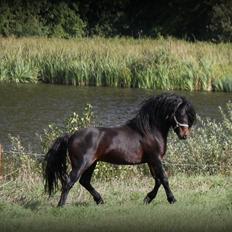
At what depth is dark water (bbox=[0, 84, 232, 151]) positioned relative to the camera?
744 inches

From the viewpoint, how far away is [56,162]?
9.02m

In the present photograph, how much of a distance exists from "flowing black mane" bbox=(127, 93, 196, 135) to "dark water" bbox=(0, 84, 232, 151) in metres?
6.82

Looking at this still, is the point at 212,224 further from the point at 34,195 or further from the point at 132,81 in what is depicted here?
the point at 132,81

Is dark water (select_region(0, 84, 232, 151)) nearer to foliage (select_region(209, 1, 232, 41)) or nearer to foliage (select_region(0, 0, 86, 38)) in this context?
foliage (select_region(209, 1, 232, 41))

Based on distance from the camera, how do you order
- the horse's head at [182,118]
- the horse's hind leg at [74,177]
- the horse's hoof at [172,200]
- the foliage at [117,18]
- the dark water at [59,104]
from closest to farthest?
the horse's hind leg at [74,177], the horse's hoof at [172,200], the horse's head at [182,118], the dark water at [59,104], the foliage at [117,18]

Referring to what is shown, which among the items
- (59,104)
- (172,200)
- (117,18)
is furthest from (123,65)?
(172,200)

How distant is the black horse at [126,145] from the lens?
881cm

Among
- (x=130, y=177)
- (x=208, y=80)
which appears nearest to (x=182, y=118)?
(x=130, y=177)

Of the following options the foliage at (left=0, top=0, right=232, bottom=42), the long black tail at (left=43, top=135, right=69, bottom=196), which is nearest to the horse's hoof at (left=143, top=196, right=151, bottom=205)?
the long black tail at (left=43, top=135, right=69, bottom=196)

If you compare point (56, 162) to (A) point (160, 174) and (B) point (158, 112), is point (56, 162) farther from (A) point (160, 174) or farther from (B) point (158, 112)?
(B) point (158, 112)

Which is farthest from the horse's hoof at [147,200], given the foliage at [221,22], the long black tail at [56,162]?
the foliage at [221,22]

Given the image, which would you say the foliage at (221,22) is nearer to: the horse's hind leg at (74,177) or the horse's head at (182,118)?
the horse's head at (182,118)

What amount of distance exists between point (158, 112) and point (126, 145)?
0.57 m

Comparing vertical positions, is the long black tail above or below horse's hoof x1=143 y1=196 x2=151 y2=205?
above
